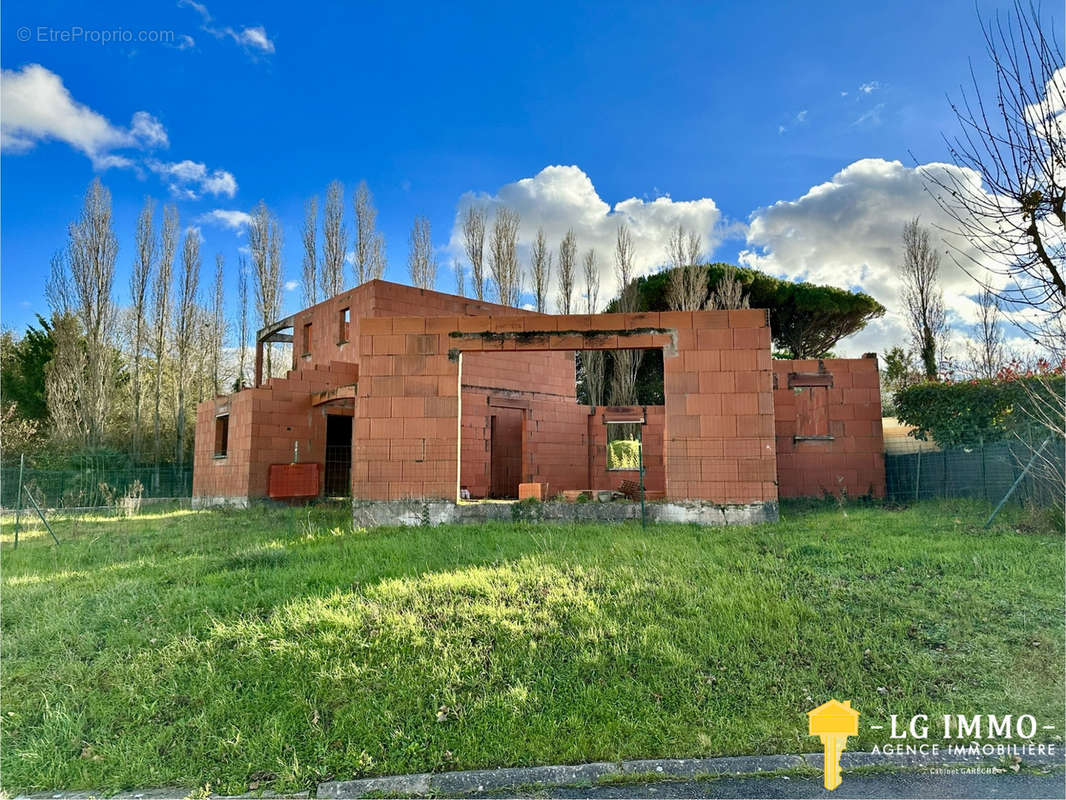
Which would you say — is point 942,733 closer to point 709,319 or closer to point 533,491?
point 709,319

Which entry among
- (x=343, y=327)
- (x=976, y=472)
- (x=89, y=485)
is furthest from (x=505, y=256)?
(x=976, y=472)

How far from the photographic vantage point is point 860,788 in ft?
11.9

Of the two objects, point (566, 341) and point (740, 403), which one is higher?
point (566, 341)

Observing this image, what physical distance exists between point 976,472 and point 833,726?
350 inches

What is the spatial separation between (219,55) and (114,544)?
7944 millimetres

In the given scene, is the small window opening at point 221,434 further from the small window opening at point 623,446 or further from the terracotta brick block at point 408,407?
the small window opening at point 623,446

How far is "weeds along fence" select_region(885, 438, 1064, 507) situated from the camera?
902cm

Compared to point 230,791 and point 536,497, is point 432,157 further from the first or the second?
point 230,791

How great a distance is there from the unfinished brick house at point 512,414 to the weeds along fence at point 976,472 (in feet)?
1.66

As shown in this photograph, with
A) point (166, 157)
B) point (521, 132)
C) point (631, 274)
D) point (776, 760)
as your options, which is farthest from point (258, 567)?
point (631, 274)

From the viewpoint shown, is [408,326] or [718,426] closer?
[718,426]

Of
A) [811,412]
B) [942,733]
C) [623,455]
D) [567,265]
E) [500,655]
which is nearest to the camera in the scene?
[942,733]

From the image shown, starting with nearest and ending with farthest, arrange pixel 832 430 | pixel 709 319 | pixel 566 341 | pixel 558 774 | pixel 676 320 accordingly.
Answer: pixel 558 774 → pixel 709 319 → pixel 676 320 → pixel 566 341 → pixel 832 430

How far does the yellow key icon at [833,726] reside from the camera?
379 cm
